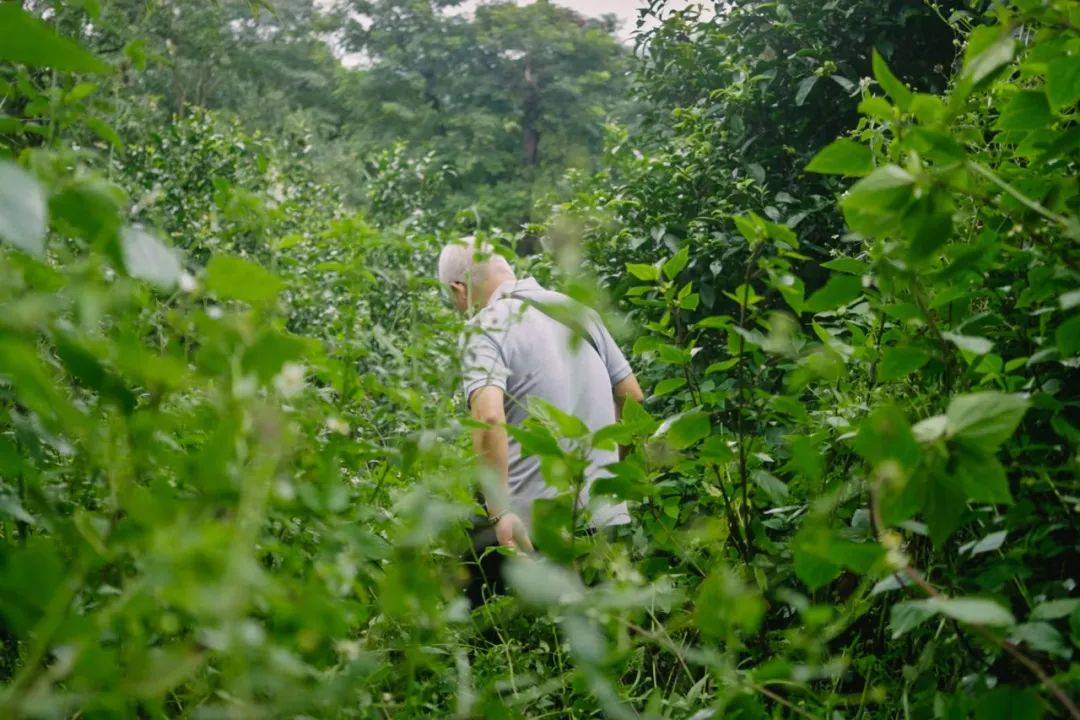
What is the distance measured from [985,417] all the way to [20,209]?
863mm

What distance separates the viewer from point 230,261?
756 millimetres

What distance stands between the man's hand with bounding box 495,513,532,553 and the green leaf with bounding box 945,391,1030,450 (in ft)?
3.67

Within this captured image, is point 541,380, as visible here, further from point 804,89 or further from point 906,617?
point 804,89

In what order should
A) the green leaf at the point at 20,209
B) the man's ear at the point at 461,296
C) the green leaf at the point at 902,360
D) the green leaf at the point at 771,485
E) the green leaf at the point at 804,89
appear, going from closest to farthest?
the green leaf at the point at 20,209, the green leaf at the point at 902,360, the green leaf at the point at 771,485, the man's ear at the point at 461,296, the green leaf at the point at 804,89

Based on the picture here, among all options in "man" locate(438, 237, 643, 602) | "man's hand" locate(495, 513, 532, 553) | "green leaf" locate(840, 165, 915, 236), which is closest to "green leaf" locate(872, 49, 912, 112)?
"green leaf" locate(840, 165, 915, 236)

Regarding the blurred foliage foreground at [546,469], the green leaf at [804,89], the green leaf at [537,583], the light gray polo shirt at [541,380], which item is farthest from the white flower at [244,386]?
the green leaf at [804,89]

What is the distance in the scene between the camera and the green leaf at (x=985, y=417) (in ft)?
2.87

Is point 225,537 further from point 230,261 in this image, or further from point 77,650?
point 230,261

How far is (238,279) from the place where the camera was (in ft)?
2.49

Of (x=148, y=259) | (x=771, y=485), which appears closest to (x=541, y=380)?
(x=771, y=485)

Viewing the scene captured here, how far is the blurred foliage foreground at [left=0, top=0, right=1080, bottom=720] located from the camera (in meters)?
0.70

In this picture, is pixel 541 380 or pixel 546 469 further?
pixel 541 380

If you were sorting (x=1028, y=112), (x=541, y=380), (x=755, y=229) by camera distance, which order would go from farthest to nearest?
(x=541, y=380), (x=755, y=229), (x=1028, y=112)

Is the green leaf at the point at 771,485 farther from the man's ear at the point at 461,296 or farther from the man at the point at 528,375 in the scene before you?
the man's ear at the point at 461,296
